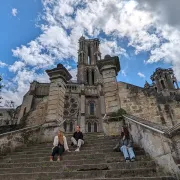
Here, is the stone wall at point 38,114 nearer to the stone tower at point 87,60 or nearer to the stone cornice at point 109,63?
the stone cornice at point 109,63

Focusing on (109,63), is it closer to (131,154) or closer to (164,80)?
(131,154)

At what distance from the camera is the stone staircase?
11.9 ft

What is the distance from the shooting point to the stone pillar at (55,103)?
25.3 feet

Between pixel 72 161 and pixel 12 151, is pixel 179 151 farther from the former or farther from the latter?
pixel 12 151

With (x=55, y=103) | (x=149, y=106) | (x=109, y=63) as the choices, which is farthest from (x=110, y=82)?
(x=55, y=103)

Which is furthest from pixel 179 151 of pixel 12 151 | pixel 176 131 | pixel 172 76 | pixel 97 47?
pixel 172 76

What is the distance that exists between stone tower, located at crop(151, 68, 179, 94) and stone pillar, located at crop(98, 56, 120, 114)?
149 feet

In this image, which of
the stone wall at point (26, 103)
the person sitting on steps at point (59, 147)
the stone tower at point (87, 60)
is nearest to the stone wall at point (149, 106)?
the person sitting on steps at point (59, 147)

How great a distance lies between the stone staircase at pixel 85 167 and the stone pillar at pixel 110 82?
246 centimetres

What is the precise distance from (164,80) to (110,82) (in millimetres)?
48306

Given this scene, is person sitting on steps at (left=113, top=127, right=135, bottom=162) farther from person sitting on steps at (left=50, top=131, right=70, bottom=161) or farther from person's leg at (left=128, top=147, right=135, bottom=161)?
person sitting on steps at (left=50, top=131, right=70, bottom=161)

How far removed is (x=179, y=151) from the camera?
3229 millimetres

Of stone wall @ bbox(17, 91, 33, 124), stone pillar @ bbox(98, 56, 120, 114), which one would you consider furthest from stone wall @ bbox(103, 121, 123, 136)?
stone wall @ bbox(17, 91, 33, 124)

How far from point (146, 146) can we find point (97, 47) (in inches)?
1883
